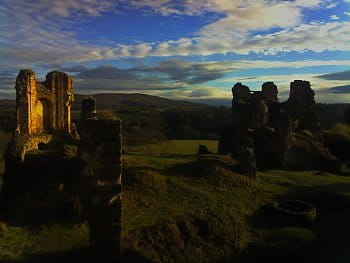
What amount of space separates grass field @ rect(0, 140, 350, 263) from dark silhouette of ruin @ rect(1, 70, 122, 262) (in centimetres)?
110

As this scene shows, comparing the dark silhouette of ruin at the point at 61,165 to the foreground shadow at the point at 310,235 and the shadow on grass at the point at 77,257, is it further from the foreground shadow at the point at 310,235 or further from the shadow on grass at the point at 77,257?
the foreground shadow at the point at 310,235

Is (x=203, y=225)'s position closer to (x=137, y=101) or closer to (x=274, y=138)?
(x=274, y=138)

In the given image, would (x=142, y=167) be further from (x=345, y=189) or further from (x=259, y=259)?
(x=345, y=189)

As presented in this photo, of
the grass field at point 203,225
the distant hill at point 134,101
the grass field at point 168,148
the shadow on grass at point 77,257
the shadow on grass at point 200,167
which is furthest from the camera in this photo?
the distant hill at point 134,101

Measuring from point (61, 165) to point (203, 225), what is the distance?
8.57m

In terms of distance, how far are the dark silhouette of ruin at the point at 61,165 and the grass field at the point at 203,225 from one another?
1102 millimetres

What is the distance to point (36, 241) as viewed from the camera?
16781 millimetres

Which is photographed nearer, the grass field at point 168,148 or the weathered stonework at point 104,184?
the weathered stonework at point 104,184

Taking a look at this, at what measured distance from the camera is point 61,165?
74.4ft

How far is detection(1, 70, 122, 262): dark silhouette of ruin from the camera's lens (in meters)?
16.0

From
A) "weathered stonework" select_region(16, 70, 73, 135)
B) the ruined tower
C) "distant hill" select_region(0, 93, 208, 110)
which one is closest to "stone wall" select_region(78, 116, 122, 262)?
the ruined tower

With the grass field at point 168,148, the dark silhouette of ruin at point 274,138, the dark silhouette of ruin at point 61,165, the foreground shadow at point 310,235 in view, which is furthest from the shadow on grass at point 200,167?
the grass field at point 168,148

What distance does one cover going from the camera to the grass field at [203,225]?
→ 16656 millimetres

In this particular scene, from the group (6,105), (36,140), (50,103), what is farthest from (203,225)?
(6,105)
